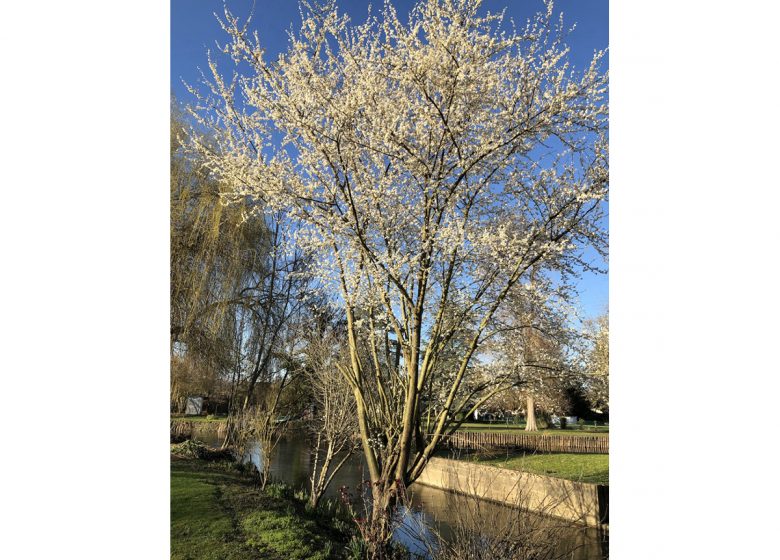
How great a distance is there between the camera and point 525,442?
285 centimetres

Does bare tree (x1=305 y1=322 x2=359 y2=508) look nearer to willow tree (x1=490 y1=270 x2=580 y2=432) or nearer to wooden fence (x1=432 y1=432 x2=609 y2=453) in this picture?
wooden fence (x1=432 y1=432 x2=609 y2=453)

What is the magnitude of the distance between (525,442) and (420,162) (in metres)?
1.55

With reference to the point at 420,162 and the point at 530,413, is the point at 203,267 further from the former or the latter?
the point at 530,413

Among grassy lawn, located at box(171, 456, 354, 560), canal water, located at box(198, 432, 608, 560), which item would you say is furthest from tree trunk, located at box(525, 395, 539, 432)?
grassy lawn, located at box(171, 456, 354, 560)

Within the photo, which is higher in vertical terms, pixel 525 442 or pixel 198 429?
pixel 525 442

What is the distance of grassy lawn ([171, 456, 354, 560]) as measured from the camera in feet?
8.55

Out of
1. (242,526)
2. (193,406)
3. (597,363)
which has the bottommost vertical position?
(242,526)

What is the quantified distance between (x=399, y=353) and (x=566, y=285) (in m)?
0.98

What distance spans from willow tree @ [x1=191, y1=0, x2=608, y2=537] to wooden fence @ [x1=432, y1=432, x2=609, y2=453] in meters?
0.15

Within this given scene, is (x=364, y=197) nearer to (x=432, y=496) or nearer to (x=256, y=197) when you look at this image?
(x=256, y=197)

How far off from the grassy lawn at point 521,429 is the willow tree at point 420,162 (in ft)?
0.60

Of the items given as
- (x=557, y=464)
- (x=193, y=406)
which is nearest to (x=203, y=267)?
(x=193, y=406)

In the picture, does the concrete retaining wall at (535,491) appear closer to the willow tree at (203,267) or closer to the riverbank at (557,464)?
the riverbank at (557,464)
